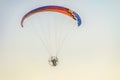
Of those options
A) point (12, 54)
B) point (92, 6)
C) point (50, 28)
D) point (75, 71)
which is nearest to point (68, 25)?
point (50, 28)

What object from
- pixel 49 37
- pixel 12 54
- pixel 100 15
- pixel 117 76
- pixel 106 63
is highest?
pixel 100 15

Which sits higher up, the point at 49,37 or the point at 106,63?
the point at 49,37

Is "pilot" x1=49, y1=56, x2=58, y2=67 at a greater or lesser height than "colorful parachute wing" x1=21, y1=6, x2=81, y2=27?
lesser

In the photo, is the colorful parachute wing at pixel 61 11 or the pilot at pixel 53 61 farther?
the pilot at pixel 53 61

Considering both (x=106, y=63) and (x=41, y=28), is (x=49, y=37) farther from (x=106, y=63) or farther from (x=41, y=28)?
(x=106, y=63)

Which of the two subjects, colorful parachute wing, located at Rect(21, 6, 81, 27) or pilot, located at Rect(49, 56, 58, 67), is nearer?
colorful parachute wing, located at Rect(21, 6, 81, 27)

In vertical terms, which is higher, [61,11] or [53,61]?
[61,11]

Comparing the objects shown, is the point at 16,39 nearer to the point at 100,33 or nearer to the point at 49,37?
the point at 49,37

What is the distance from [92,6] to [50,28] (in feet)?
2.12

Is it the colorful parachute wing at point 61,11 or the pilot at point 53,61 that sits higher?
the colorful parachute wing at point 61,11

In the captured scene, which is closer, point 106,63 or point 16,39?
point 106,63

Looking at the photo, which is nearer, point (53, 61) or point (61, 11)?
point (61, 11)

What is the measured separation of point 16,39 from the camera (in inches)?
104

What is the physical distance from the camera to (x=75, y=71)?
2506 millimetres
